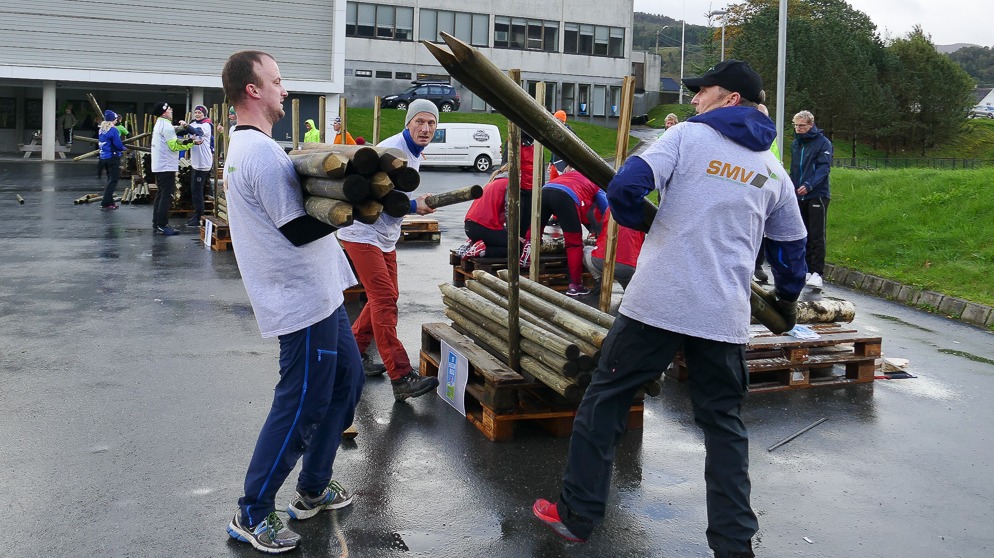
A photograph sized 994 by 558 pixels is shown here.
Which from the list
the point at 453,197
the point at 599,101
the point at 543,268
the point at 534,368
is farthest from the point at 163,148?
the point at 599,101

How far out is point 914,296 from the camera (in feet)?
38.1

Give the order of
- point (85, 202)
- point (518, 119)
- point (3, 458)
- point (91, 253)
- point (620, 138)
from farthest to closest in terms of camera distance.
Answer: point (85, 202), point (91, 253), point (620, 138), point (3, 458), point (518, 119)

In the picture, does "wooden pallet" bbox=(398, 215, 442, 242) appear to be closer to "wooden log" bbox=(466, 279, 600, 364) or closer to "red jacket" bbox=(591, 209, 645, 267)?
"red jacket" bbox=(591, 209, 645, 267)

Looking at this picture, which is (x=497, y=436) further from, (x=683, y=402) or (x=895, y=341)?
(x=895, y=341)

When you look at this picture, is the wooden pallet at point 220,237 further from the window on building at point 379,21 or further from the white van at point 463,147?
the window on building at point 379,21

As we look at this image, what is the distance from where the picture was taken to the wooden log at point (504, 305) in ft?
17.9

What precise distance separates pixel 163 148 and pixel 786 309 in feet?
41.8

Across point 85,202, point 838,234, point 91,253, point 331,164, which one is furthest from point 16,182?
point 331,164

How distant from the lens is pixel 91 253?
1347cm

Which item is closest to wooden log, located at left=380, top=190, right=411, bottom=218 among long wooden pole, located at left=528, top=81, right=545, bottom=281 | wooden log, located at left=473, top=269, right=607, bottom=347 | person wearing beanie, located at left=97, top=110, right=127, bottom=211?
wooden log, located at left=473, top=269, right=607, bottom=347

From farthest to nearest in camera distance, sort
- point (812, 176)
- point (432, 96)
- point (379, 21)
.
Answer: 1. point (379, 21)
2. point (432, 96)
3. point (812, 176)

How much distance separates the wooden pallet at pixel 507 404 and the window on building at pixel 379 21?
56.3 metres

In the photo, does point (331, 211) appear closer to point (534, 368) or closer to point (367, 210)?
point (367, 210)

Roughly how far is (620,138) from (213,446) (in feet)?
11.1
